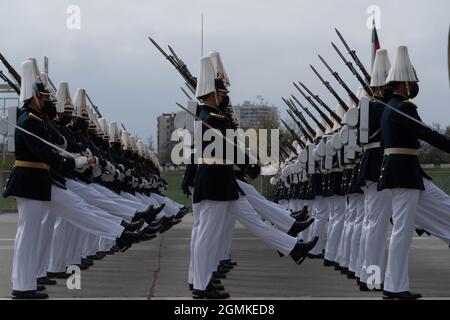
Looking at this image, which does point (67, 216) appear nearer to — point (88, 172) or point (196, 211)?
A: point (196, 211)

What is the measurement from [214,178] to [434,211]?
190cm

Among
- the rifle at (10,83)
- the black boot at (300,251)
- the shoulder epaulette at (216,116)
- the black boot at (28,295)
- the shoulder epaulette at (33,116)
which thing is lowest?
the black boot at (28,295)

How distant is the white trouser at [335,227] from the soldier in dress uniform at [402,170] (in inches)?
134

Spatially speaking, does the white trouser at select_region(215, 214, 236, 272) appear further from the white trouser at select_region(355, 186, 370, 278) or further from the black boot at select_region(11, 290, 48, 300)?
the black boot at select_region(11, 290, 48, 300)

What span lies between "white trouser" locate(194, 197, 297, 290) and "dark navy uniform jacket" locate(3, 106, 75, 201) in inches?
49.4

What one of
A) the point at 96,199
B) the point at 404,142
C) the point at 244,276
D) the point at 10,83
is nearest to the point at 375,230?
the point at 404,142

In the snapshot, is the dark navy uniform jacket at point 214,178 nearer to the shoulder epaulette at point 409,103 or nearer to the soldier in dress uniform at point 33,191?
the soldier in dress uniform at point 33,191

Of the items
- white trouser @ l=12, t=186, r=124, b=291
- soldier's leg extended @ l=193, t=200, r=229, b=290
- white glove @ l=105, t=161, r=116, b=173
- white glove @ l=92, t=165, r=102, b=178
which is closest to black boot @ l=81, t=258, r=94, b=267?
white glove @ l=92, t=165, r=102, b=178

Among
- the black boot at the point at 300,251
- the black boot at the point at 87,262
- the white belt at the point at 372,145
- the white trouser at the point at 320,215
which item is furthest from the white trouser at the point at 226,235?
the white trouser at the point at 320,215

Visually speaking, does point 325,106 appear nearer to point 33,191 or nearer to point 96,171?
point 96,171

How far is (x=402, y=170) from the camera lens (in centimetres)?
856

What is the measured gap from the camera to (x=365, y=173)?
9617mm

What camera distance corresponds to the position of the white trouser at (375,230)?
31.1 ft
